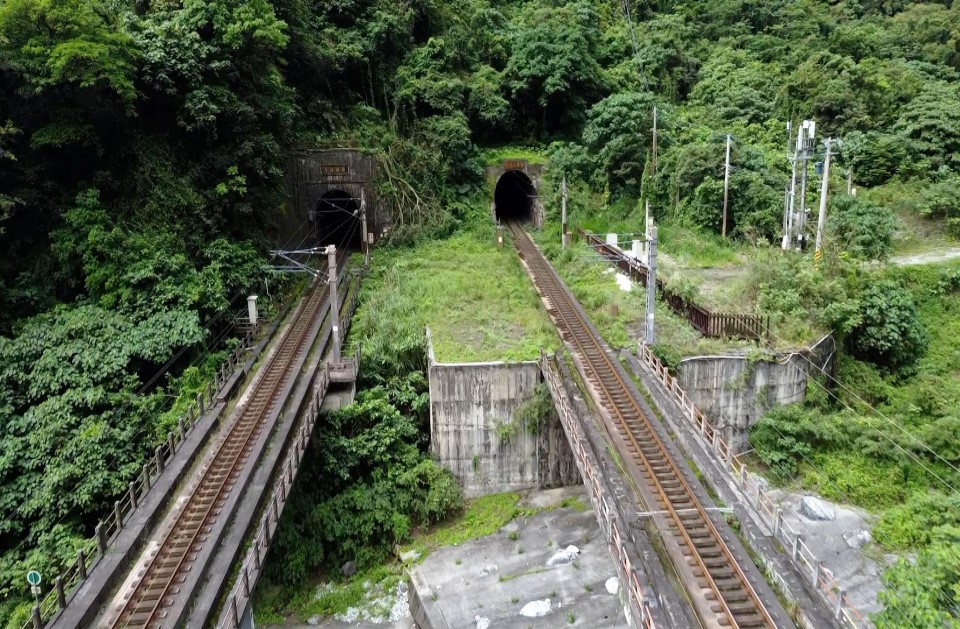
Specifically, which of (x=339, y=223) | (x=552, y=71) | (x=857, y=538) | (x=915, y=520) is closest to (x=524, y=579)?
(x=857, y=538)

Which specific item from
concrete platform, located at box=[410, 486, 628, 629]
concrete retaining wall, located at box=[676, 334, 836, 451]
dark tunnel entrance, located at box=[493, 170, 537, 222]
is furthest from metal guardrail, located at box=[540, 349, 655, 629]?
dark tunnel entrance, located at box=[493, 170, 537, 222]

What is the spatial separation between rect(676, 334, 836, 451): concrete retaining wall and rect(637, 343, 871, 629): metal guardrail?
192cm

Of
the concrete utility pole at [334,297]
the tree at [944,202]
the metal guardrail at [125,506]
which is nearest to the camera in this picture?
the metal guardrail at [125,506]

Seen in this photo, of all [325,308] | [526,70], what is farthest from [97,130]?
[526,70]

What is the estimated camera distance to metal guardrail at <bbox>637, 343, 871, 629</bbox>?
9539 millimetres

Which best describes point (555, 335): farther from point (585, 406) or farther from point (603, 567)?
point (603, 567)

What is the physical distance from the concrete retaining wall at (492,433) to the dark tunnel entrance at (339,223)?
18636mm

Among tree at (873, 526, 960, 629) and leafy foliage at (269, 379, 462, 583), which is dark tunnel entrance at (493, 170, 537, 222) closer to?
leafy foliage at (269, 379, 462, 583)

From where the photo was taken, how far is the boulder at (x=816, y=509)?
55.7ft

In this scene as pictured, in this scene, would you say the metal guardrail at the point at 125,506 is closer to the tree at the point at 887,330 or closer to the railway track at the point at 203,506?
the railway track at the point at 203,506

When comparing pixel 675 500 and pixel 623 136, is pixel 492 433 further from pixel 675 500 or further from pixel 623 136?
pixel 623 136

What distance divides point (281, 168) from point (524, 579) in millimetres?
21866

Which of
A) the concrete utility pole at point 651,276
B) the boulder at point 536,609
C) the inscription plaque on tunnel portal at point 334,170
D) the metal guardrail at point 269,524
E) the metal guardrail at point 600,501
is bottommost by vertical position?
the boulder at point 536,609

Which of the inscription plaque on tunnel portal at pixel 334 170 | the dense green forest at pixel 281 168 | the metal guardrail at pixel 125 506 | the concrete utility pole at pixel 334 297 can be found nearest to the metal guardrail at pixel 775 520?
the dense green forest at pixel 281 168
